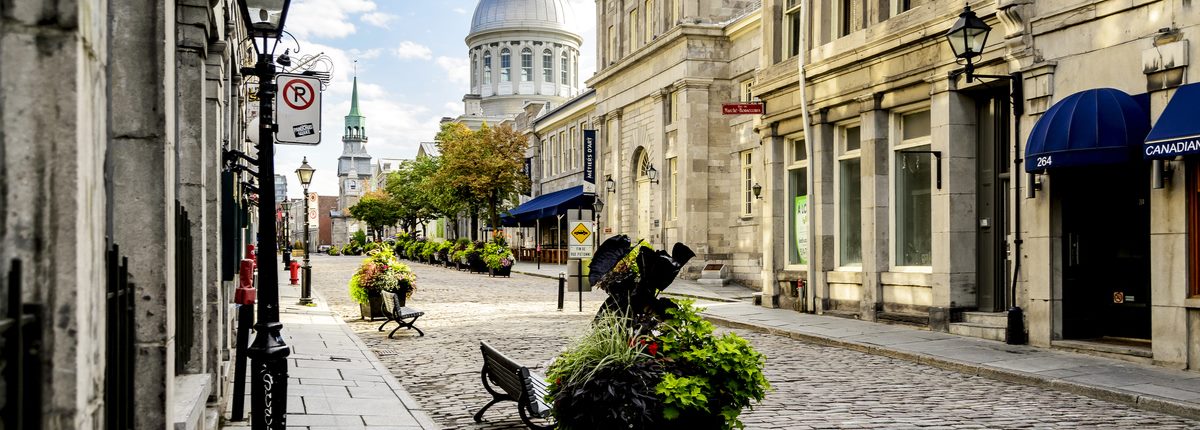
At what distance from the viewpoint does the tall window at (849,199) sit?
19.7m

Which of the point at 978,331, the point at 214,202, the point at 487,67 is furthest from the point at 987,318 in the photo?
the point at 487,67

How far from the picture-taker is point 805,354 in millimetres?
14461

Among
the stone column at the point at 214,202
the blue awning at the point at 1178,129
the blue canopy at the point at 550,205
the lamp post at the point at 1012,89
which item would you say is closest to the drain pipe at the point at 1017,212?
the lamp post at the point at 1012,89

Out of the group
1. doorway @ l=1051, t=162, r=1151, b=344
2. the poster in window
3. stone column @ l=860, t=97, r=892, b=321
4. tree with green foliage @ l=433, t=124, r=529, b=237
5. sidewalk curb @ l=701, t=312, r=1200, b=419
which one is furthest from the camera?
tree with green foliage @ l=433, t=124, r=529, b=237

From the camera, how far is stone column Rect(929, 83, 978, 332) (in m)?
16.3

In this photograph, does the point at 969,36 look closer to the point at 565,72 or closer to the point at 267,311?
the point at 267,311

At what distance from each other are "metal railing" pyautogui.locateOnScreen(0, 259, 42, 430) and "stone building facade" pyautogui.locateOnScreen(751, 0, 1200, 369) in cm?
1157

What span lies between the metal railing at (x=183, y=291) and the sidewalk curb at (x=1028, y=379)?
27.5ft

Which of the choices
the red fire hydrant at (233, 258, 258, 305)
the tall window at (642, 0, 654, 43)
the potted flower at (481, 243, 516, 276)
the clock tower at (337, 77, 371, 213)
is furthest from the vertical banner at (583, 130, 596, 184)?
the clock tower at (337, 77, 371, 213)

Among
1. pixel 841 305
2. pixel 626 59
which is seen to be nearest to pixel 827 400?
pixel 841 305

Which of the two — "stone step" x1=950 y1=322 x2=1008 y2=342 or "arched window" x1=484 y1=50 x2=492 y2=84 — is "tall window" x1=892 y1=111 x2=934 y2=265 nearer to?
"stone step" x1=950 y1=322 x2=1008 y2=342

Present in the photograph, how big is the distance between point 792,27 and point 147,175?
747 inches

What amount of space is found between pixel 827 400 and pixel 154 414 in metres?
6.88

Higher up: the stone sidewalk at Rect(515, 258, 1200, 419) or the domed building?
the domed building
